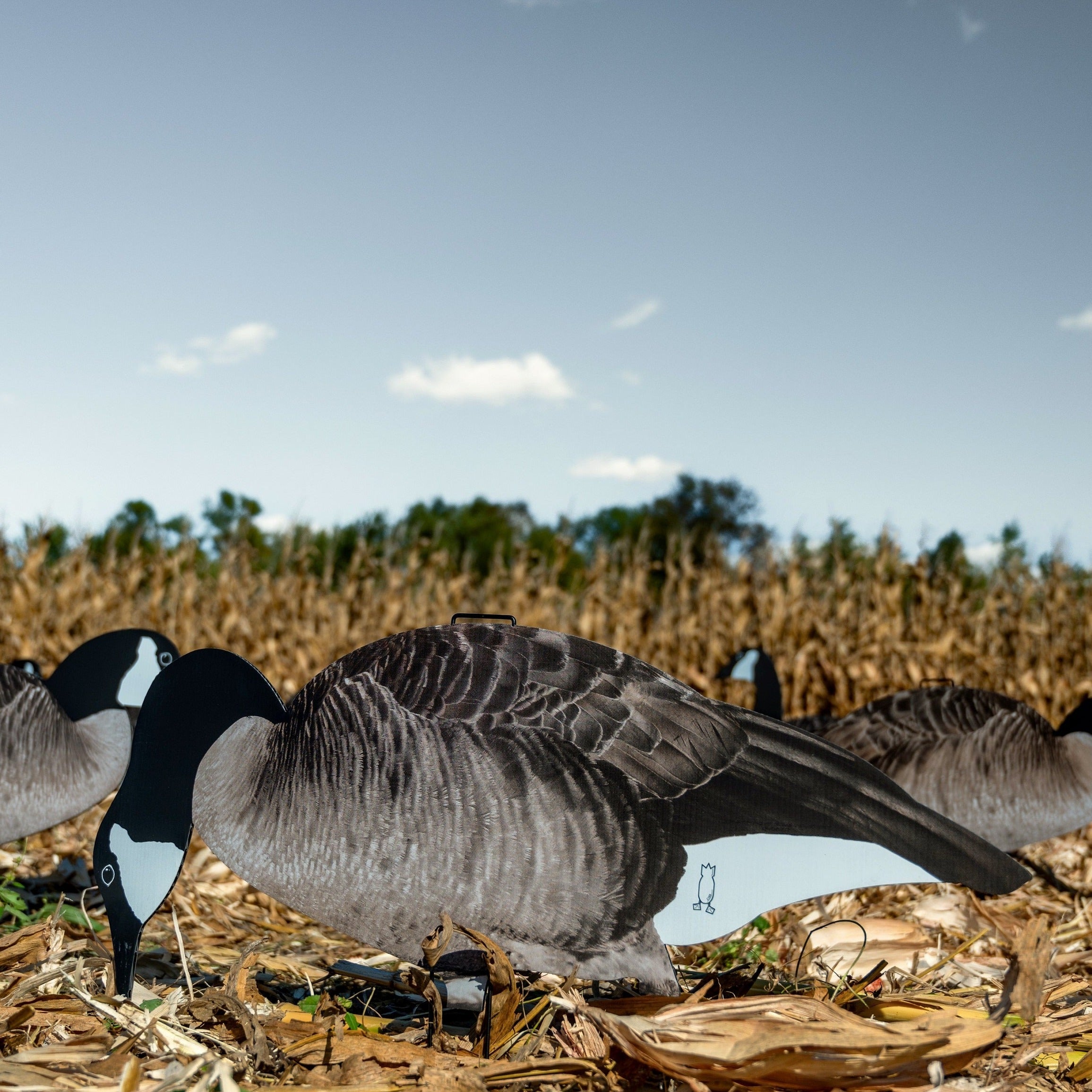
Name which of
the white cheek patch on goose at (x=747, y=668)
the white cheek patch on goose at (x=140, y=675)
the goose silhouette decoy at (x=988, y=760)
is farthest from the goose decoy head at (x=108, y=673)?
the white cheek patch on goose at (x=747, y=668)

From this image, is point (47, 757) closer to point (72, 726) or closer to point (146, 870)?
point (72, 726)

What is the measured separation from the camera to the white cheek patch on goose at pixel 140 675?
4.41m

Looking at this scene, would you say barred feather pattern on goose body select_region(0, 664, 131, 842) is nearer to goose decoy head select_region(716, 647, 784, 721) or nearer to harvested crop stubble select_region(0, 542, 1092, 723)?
goose decoy head select_region(716, 647, 784, 721)

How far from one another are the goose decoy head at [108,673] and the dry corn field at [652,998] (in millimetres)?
1023

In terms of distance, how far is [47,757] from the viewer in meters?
4.21

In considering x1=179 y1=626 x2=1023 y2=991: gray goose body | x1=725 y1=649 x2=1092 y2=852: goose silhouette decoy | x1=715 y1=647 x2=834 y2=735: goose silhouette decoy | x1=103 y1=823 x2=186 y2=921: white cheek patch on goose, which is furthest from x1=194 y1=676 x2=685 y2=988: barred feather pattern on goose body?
x1=715 y1=647 x2=834 y2=735: goose silhouette decoy

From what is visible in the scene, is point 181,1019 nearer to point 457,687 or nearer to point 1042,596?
point 457,687

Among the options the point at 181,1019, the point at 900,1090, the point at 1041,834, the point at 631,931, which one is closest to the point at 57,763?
the point at 181,1019

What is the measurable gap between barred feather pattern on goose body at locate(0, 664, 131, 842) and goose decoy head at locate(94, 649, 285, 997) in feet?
5.93

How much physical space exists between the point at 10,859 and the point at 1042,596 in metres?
10.3

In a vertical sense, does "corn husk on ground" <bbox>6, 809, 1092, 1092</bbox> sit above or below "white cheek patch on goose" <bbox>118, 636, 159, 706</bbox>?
below

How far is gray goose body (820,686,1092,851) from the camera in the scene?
5.16 metres

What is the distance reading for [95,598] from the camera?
9258mm

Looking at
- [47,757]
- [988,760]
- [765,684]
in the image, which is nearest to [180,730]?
[47,757]
